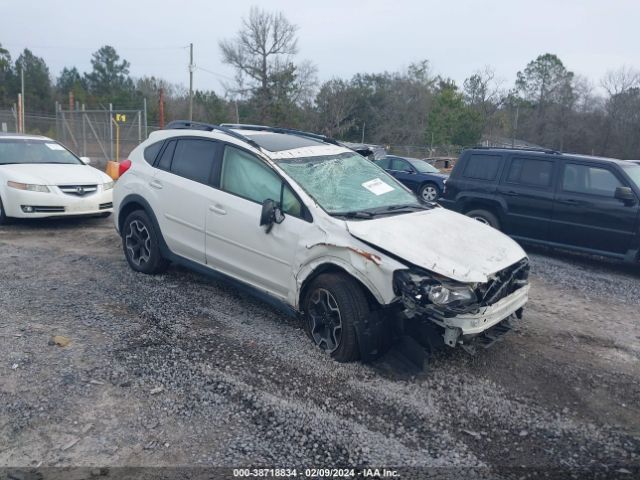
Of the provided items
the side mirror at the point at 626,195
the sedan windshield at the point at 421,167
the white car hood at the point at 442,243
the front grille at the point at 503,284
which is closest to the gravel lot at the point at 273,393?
the front grille at the point at 503,284

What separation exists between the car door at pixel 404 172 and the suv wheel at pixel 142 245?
36.5 feet

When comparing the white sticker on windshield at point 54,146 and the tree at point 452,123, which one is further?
the tree at point 452,123

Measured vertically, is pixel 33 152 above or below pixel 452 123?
below

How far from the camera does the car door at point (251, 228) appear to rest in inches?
177

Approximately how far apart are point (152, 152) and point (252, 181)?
5.86 feet

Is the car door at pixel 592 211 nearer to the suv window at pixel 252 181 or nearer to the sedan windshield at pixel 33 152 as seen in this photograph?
the suv window at pixel 252 181

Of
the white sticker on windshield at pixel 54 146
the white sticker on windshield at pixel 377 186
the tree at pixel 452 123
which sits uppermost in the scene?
the tree at pixel 452 123

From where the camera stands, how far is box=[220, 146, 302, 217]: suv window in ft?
15.0

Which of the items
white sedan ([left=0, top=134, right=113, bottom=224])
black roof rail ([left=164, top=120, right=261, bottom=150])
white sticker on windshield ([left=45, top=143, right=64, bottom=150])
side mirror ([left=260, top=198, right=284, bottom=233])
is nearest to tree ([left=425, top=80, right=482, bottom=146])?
white sticker on windshield ([left=45, top=143, right=64, bottom=150])

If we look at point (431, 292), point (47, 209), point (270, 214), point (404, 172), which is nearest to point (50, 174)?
point (47, 209)

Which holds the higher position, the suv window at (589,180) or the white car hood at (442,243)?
the suv window at (589,180)

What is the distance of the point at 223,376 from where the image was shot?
12.9 feet

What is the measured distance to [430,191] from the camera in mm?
16031

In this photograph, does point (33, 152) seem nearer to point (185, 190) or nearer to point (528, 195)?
point (185, 190)
